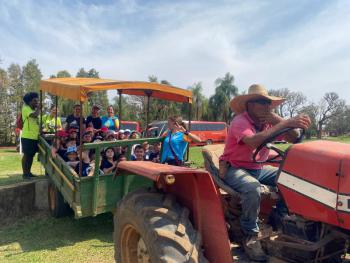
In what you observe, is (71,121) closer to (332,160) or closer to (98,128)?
(98,128)

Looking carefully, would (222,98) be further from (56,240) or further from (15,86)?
(56,240)

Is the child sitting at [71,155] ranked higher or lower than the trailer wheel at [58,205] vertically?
higher

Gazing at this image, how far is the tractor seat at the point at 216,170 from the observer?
9.93ft

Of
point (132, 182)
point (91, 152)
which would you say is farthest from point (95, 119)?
point (132, 182)

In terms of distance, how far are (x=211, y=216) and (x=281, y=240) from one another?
57cm

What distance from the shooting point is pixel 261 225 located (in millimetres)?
3107

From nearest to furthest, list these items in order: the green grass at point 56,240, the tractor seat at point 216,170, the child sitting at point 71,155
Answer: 1. the tractor seat at point 216,170
2. the green grass at point 56,240
3. the child sitting at point 71,155

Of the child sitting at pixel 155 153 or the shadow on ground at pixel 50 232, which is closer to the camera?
the shadow on ground at pixel 50 232

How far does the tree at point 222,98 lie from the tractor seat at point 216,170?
39645 millimetres

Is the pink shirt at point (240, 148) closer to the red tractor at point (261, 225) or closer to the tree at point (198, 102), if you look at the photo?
the red tractor at point (261, 225)

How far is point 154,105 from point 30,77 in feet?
60.2

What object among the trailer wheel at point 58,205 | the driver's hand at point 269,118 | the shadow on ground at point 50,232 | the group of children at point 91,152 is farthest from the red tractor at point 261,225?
the trailer wheel at point 58,205

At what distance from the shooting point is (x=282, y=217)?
2.88m

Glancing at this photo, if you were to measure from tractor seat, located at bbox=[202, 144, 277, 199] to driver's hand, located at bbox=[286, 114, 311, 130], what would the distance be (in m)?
0.63
